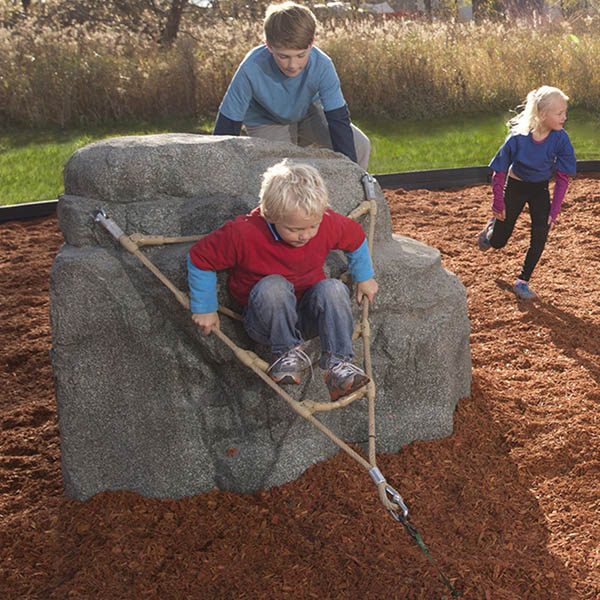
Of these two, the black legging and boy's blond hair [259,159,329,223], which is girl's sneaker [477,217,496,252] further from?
boy's blond hair [259,159,329,223]

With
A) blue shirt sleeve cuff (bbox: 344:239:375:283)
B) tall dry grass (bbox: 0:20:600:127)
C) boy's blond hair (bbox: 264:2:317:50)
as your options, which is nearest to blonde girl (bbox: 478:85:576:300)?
boy's blond hair (bbox: 264:2:317:50)

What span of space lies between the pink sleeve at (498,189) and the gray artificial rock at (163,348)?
187 centimetres

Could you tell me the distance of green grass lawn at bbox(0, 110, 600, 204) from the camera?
811 cm

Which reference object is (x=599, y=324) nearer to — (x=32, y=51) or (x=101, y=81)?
(x=101, y=81)

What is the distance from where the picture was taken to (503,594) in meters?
2.67

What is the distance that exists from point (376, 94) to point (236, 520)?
823 cm

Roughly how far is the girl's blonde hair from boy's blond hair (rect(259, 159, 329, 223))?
240 cm

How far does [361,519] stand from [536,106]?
2835 millimetres

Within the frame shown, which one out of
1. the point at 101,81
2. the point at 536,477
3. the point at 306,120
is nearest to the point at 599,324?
the point at 536,477

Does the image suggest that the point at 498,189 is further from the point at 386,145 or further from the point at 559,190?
the point at 386,145

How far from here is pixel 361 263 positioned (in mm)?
3074

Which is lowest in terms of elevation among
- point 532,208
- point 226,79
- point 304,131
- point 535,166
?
point 532,208

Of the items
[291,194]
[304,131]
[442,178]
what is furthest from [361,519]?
[442,178]

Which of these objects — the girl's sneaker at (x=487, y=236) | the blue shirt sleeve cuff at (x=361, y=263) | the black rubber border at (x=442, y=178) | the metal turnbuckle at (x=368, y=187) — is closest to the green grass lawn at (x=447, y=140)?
the black rubber border at (x=442, y=178)
